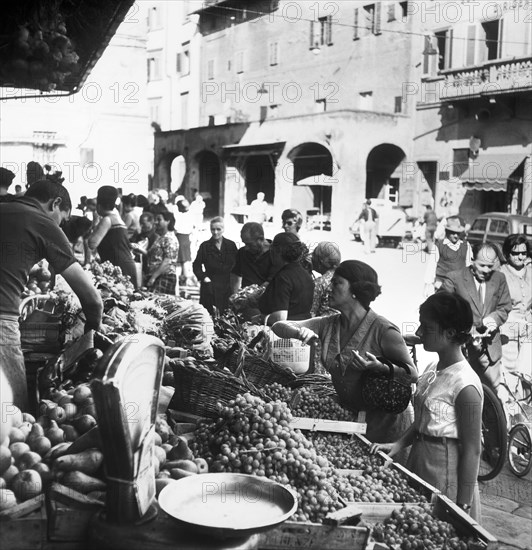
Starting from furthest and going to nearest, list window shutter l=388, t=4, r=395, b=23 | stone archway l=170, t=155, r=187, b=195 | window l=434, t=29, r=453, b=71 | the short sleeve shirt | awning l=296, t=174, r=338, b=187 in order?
stone archway l=170, t=155, r=187, b=195, window shutter l=388, t=4, r=395, b=23, awning l=296, t=174, r=338, b=187, window l=434, t=29, r=453, b=71, the short sleeve shirt

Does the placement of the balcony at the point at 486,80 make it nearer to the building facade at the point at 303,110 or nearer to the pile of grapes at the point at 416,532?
the building facade at the point at 303,110

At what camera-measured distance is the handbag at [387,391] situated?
3514mm

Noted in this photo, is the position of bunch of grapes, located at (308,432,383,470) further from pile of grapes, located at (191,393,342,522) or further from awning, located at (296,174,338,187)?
A: awning, located at (296,174,338,187)

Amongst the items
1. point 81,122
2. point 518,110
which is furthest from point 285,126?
point 81,122

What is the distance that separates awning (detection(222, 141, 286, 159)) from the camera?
2973 cm

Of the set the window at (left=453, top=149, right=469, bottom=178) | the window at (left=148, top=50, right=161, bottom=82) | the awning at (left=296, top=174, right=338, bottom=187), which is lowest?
the awning at (left=296, top=174, right=338, bottom=187)

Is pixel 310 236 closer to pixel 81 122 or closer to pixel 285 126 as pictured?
pixel 285 126

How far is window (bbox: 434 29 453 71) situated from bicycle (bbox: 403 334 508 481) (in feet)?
76.3

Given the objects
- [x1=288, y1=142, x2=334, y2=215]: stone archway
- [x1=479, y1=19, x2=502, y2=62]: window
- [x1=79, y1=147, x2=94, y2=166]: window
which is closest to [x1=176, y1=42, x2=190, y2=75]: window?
[x1=288, y1=142, x2=334, y2=215]: stone archway

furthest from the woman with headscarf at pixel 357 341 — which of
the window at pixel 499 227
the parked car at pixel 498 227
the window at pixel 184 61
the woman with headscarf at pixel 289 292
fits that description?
the window at pixel 184 61

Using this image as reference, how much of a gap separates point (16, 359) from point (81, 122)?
1308 cm

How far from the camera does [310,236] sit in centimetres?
2703

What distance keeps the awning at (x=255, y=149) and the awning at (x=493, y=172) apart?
7.55 metres

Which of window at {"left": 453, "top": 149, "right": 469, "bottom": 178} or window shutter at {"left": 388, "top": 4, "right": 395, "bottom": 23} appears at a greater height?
window shutter at {"left": 388, "top": 4, "right": 395, "bottom": 23}
